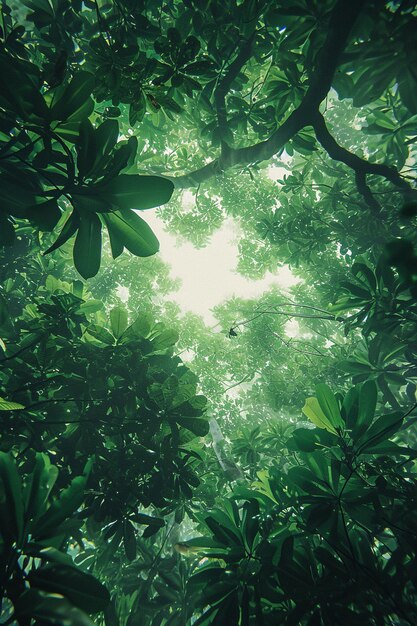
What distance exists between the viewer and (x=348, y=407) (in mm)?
2137

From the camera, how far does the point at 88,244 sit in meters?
1.59

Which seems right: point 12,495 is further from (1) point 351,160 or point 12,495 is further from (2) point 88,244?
(1) point 351,160

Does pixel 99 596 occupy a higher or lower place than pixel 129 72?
lower

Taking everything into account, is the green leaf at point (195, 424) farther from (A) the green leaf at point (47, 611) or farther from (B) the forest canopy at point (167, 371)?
(A) the green leaf at point (47, 611)

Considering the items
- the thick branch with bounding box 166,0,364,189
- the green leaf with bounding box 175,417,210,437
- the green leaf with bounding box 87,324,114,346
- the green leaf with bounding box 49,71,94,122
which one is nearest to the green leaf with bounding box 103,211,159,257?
the green leaf with bounding box 49,71,94,122

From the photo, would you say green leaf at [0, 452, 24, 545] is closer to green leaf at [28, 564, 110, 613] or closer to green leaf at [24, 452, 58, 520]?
green leaf at [24, 452, 58, 520]

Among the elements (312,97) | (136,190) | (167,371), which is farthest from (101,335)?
(312,97)

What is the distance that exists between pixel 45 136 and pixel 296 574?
9.02 ft

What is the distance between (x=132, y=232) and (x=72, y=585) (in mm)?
1675

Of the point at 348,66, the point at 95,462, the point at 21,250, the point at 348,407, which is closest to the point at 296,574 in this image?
the point at 348,407

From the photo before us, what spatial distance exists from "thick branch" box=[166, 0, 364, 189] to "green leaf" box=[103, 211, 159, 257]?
7.10 feet

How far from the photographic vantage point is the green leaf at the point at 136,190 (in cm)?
143

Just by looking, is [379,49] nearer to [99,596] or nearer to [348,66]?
[348,66]

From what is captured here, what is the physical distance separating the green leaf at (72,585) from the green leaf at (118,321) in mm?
1736
